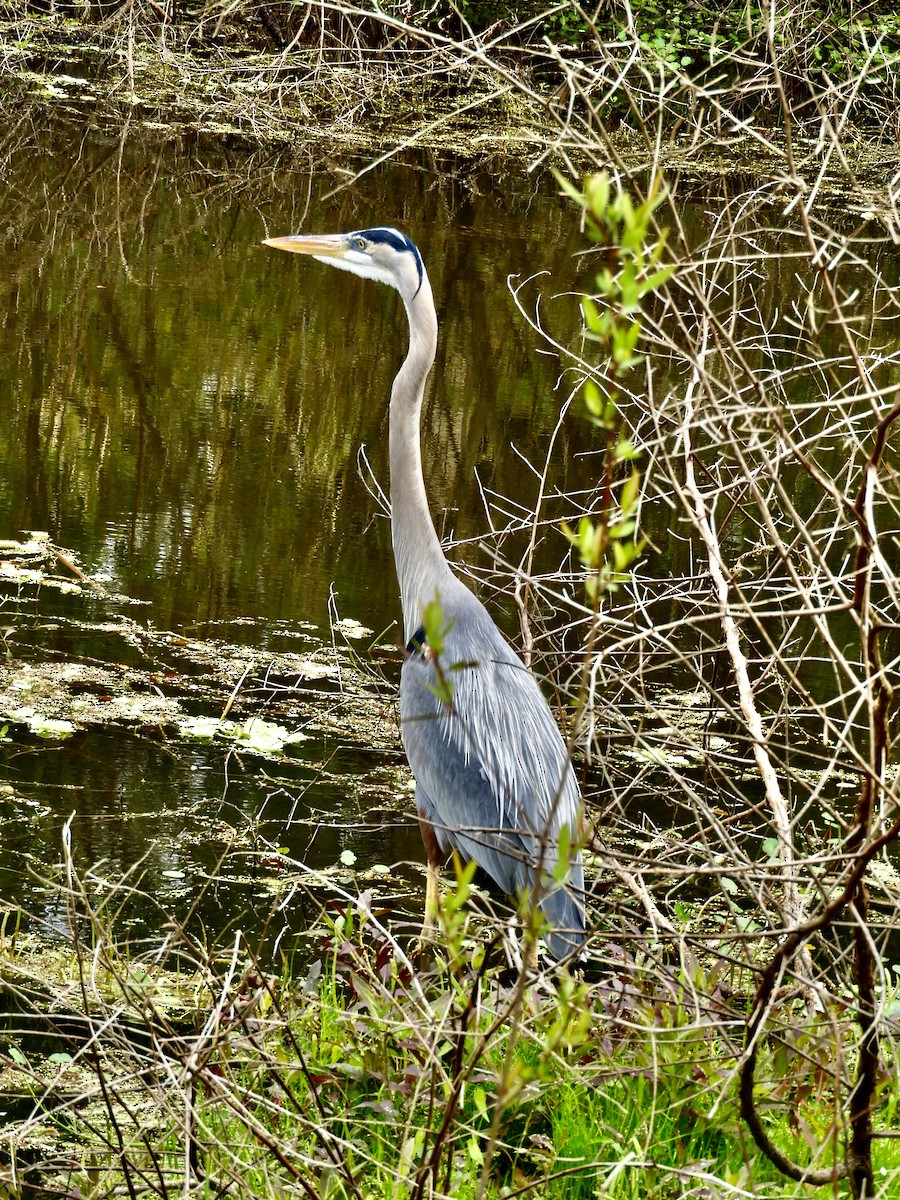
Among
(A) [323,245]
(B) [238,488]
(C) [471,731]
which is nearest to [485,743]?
(C) [471,731]

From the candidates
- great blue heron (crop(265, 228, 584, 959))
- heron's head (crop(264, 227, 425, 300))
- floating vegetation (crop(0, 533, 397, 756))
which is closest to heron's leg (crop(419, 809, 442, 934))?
great blue heron (crop(265, 228, 584, 959))

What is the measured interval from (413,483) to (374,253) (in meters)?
0.84

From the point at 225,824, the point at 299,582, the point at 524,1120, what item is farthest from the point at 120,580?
the point at 524,1120

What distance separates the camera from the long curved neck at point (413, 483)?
425 cm

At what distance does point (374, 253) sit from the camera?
183 inches

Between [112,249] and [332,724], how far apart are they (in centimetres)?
566

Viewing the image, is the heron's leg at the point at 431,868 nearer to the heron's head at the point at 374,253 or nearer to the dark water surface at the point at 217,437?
the dark water surface at the point at 217,437

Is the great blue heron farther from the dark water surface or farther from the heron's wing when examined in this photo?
the dark water surface

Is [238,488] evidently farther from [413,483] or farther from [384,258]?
[413,483]

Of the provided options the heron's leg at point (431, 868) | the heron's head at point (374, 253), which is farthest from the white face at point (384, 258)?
the heron's leg at point (431, 868)

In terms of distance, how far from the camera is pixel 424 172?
1360cm

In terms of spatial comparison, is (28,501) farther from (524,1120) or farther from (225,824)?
(524,1120)

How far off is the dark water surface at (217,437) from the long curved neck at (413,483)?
27.9 inches

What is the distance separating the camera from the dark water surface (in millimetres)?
4340
